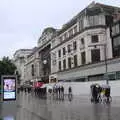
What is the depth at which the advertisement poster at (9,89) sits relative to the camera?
16734 mm

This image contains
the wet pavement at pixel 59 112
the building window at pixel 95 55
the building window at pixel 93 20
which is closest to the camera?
the wet pavement at pixel 59 112

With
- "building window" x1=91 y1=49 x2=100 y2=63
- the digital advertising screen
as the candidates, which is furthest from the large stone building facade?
the digital advertising screen

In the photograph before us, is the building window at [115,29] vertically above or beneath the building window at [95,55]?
above

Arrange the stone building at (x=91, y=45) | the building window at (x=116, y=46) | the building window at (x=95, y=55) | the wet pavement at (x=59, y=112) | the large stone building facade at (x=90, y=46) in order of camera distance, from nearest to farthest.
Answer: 1. the wet pavement at (x=59, y=112)
2. the building window at (x=116, y=46)
3. the large stone building facade at (x=90, y=46)
4. the stone building at (x=91, y=45)
5. the building window at (x=95, y=55)

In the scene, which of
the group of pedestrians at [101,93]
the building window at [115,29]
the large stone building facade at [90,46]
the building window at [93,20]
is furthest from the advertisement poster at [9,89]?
the building window at [93,20]

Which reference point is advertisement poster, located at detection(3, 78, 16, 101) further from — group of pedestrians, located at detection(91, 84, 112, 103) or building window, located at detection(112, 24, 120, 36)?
building window, located at detection(112, 24, 120, 36)

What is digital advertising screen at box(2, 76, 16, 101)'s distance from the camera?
16.7 meters

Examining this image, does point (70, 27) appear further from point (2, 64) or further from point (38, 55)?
point (38, 55)

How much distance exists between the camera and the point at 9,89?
16875mm

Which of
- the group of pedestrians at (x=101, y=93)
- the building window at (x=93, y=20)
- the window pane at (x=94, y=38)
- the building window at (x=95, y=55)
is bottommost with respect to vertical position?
the group of pedestrians at (x=101, y=93)

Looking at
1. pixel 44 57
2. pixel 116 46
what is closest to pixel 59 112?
pixel 116 46

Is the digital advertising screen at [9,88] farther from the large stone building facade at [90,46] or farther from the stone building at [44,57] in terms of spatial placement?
the stone building at [44,57]

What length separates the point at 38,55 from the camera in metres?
140

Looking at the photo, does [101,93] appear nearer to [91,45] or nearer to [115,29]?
[115,29]
